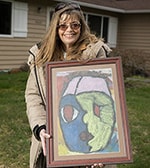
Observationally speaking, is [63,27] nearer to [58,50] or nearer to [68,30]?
[68,30]

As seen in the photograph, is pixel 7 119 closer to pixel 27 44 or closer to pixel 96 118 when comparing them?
pixel 96 118

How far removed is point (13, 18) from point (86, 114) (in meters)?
11.2

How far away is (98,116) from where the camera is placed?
2084 millimetres

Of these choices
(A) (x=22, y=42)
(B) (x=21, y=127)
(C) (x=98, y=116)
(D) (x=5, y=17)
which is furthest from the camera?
(A) (x=22, y=42)

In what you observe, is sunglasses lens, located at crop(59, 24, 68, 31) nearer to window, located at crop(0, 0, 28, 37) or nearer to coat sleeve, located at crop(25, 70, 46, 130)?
coat sleeve, located at crop(25, 70, 46, 130)

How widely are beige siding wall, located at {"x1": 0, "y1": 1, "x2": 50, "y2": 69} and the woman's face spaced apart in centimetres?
1050

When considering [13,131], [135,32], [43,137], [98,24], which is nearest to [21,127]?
[13,131]

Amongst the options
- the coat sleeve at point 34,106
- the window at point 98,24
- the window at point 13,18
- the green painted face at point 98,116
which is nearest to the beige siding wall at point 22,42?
the window at point 13,18

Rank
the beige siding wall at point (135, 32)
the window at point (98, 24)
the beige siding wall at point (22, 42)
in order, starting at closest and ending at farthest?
the beige siding wall at point (22, 42) → the window at point (98, 24) → the beige siding wall at point (135, 32)

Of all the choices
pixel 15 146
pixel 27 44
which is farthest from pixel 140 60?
pixel 15 146

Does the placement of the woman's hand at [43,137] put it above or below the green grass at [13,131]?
above

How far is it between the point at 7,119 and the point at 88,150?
13.8 feet

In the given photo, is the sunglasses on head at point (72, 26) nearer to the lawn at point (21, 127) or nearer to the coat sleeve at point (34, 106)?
the coat sleeve at point (34, 106)

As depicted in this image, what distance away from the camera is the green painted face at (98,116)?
204cm
